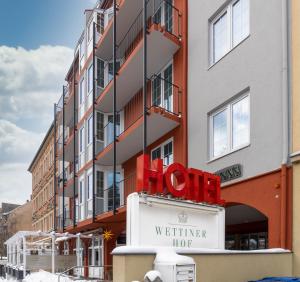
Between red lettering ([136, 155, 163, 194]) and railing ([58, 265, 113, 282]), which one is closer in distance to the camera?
red lettering ([136, 155, 163, 194])

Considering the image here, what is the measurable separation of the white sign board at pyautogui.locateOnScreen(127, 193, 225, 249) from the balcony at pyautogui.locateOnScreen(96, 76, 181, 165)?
721 cm

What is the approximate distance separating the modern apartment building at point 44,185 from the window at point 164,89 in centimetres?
2441

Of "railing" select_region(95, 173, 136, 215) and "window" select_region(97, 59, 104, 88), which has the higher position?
"window" select_region(97, 59, 104, 88)

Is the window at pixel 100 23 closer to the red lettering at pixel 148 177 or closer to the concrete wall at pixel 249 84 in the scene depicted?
the concrete wall at pixel 249 84

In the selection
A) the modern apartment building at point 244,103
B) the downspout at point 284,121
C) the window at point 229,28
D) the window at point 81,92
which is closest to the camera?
the downspout at point 284,121

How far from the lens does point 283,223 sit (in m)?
10.5

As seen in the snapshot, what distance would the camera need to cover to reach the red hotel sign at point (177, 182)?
8023 millimetres

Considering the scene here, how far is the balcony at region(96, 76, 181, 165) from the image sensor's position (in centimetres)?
1629

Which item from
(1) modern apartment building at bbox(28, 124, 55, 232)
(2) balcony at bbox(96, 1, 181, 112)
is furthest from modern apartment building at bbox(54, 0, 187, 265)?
(1) modern apartment building at bbox(28, 124, 55, 232)

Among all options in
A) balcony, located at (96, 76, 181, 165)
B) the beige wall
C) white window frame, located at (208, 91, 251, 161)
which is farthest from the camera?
balcony, located at (96, 76, 181, 165)

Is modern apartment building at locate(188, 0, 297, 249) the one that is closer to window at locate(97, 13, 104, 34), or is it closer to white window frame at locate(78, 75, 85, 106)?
window at locate(97, 13, 104, 34)

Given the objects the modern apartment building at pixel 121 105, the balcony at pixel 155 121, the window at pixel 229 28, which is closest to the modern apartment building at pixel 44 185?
→ the modern apartment building at pixel 121 105

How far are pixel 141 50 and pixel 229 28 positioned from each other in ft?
14.8

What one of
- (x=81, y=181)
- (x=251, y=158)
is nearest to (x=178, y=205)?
(x=251, y=158)
